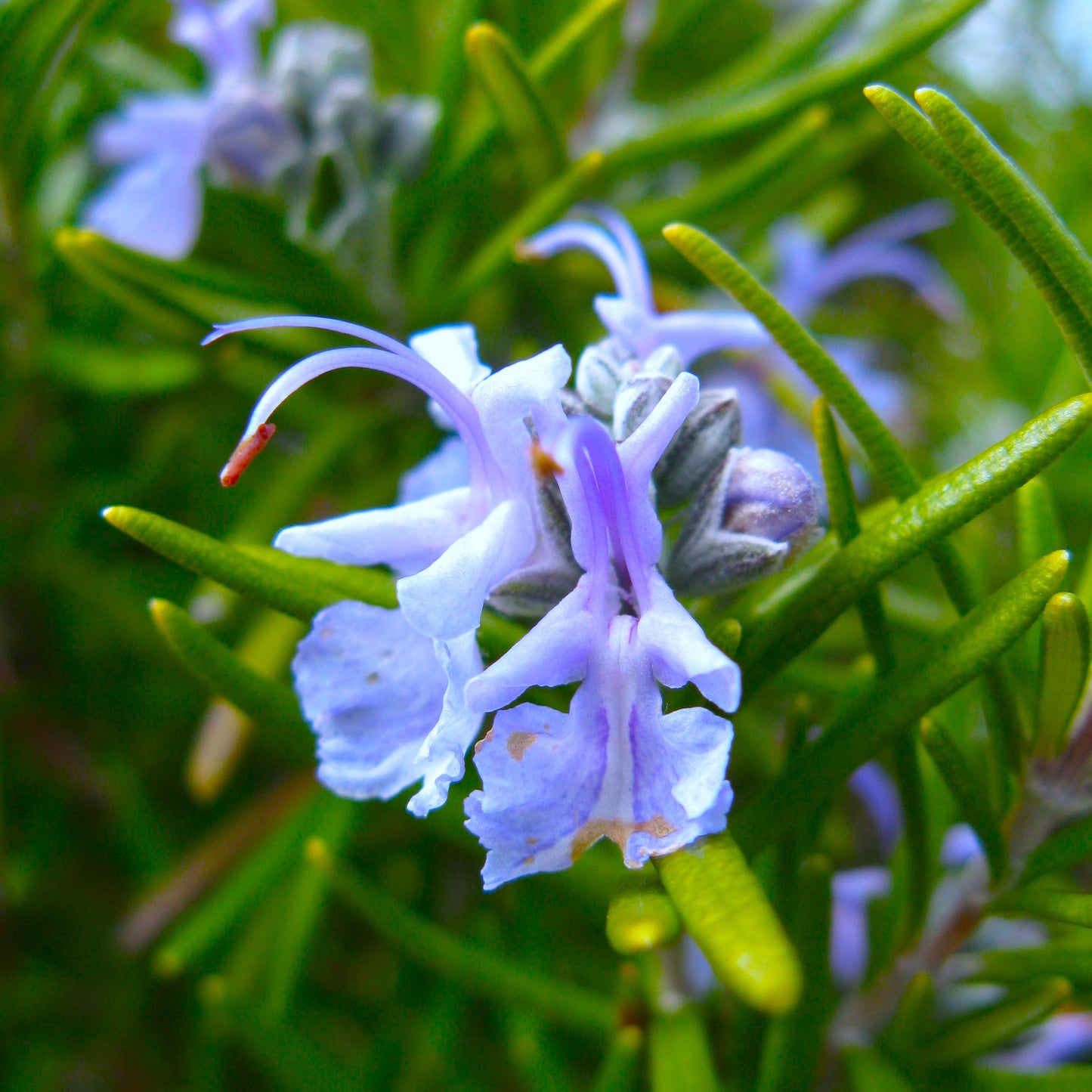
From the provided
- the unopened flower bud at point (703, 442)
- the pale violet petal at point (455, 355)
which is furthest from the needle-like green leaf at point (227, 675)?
the unopened flower bud at point (703, 442)

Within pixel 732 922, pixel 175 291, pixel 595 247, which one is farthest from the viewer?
pixel 175 291

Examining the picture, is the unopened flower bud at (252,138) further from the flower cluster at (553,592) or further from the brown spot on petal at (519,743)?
the brown spot on petal at (519,743)

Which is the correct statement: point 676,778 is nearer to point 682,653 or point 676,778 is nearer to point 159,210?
point 682,653

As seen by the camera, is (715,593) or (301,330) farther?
(301,330)

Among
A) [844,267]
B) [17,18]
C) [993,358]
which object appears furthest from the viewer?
[993,358]

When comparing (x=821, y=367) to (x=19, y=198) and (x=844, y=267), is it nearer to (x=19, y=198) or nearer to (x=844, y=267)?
(x=844, y=267)

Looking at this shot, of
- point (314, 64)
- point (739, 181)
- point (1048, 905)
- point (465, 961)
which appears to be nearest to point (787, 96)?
point (739, 181)

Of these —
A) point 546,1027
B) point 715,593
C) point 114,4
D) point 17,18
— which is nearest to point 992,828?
point 715,593

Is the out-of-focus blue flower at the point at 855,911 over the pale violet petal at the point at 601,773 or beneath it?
beneath
